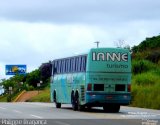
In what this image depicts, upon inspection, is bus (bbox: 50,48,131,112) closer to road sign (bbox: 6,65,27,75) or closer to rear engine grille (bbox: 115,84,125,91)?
rear engine grille (bbox: 115,84,125,91)

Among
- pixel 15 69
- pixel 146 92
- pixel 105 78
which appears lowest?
pixel 146 92

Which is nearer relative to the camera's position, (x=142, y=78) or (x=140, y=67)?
(x=142, y=78)

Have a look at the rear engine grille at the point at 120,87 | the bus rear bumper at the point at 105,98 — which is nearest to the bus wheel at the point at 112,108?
the bus rear bumper at the point at 105,98

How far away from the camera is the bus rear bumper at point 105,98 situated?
34.2 m

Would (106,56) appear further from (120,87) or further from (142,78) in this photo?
(142,78)

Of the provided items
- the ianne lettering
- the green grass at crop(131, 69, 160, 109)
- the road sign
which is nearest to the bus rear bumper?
the ianne lettering

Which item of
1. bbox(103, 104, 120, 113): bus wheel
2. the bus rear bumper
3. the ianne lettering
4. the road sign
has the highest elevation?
the road sign

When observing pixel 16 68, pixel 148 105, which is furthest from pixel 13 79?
pixel 148 105

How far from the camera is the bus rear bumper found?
112 ft

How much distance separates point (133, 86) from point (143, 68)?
15.1 metres

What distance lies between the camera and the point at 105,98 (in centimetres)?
3434

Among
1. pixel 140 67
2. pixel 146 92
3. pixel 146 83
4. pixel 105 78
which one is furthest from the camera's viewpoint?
pixel 140 67

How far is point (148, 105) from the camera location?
43.4m

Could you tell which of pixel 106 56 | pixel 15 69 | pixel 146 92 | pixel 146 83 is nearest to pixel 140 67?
pixel 146 83
